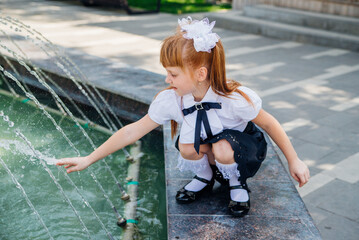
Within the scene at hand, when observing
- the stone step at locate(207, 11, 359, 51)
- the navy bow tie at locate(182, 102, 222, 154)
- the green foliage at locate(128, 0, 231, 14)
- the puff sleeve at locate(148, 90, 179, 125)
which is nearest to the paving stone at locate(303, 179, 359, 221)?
the navy bow tie at locate(182, 102, 222, 154)

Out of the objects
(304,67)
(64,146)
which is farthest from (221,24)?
(64,146)

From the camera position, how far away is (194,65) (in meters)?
2.13

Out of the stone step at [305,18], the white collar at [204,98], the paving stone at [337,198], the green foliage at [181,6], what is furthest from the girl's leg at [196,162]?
the green foliage at [181,6]

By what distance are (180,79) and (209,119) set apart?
0.28 metres

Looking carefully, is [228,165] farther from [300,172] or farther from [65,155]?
[65,155]

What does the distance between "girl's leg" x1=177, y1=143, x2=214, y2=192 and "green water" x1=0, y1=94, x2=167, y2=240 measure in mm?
424

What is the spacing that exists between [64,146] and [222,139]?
75.9 inches

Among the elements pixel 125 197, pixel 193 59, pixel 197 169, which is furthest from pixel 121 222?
pixel 193 59

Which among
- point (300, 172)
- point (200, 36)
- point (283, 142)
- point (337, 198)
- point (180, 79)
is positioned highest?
point (200, 36)

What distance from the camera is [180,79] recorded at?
216cm

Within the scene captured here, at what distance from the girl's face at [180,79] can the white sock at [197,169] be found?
0.46m

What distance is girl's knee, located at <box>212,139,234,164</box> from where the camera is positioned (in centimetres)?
229

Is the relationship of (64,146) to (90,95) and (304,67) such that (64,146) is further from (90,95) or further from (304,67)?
(304,67)

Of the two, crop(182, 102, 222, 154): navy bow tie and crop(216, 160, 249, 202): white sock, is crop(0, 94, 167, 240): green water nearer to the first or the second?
crop(216, 160, 249, 202): white sock
